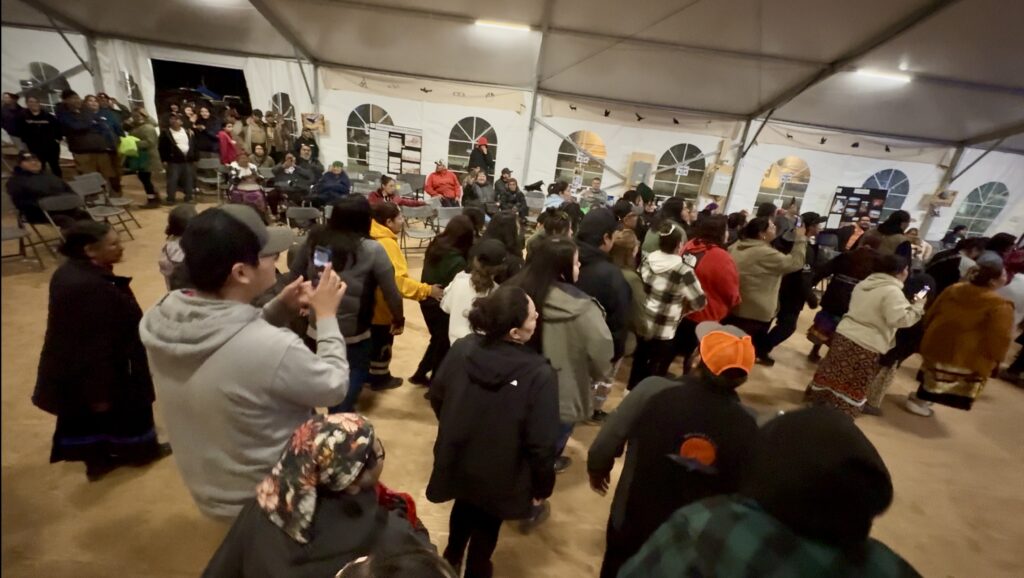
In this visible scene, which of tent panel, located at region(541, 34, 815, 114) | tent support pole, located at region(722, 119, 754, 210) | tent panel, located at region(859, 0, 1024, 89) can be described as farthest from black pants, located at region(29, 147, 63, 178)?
tent support pole, located at region(722, 119, 754, 210)

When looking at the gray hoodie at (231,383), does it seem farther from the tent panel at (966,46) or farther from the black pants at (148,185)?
the black pants at (148,185)

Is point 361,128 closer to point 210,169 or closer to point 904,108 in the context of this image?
point 210,169

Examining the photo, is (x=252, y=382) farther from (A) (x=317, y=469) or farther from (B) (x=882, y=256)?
(B) (x=882, y=256)

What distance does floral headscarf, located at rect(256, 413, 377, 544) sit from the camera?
1.13m

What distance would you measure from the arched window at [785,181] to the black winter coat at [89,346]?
10926mm

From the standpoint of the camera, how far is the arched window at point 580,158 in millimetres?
9992

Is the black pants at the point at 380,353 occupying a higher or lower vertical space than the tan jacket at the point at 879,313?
lower

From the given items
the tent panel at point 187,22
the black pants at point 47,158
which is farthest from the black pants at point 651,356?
the tent panel at point 187,22

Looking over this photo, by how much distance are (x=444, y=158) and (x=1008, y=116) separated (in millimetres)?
10137

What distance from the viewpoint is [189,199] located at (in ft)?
27.9

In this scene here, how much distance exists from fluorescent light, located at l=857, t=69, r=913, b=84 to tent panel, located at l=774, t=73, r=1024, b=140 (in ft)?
0.33

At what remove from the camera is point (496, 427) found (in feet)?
5.98

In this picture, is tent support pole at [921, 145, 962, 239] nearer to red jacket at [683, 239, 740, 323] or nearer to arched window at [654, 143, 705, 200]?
arched window at [654, 143, 705, 200]

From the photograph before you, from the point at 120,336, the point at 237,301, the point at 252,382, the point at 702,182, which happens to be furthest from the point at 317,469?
the point at 702,182
